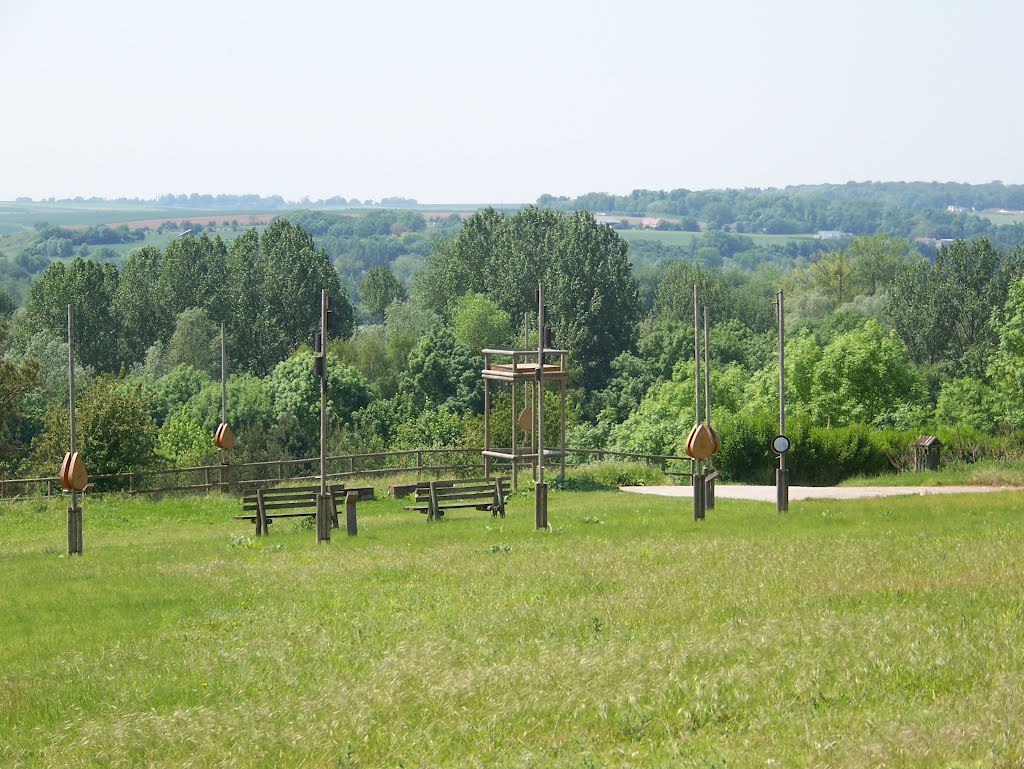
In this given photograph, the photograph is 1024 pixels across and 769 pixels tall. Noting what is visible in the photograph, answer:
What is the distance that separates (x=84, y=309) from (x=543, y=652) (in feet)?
297

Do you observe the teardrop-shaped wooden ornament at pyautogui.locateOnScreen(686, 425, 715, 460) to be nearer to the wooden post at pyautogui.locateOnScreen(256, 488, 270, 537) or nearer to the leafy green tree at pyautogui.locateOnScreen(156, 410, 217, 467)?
the wooden post at pyautogui.locateOnScreen(256, 488, 270, 537)

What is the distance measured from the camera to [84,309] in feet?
324

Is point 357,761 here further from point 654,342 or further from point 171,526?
point 654,342

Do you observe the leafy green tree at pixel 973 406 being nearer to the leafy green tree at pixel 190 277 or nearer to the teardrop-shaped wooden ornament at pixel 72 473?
the teardrop-shaped wooden ornament at pixel 72 473

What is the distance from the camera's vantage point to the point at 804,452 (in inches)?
1516

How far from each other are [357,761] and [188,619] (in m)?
7.29

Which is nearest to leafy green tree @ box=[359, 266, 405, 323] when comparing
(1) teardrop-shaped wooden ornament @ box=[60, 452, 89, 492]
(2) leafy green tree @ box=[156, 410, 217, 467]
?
(2) leafy green tree @ box=[156, 410, 217, 467]

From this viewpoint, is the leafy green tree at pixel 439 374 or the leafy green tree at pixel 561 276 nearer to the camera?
the leafy green tree at pixel 439 374

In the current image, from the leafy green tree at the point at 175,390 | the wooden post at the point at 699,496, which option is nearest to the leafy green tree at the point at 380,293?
the leafy green tree at the point at 175,390

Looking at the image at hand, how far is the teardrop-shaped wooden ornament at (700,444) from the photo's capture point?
1020 inches

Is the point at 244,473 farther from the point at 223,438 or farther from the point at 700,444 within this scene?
the point at 700,444

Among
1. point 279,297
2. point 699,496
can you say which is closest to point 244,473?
point 699,496

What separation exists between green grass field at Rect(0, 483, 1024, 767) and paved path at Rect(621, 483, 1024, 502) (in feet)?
21.0

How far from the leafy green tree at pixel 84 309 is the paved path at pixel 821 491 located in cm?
7069
